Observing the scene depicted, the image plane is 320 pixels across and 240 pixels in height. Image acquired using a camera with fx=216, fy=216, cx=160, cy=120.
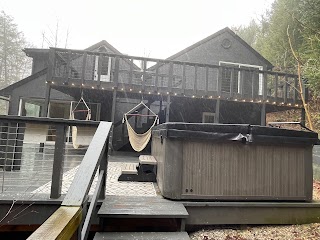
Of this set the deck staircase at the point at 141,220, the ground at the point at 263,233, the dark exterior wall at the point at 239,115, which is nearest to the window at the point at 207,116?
the dark exterior wall at the point at 239,115

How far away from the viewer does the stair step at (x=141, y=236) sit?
2.12m

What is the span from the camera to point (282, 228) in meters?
2.69

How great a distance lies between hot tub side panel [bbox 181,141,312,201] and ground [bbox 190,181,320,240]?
1.15 ft

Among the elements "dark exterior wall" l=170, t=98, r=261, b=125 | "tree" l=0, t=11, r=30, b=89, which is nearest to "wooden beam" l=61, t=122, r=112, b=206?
"dark exterior wall" l=170, t=98, r=261, b=125

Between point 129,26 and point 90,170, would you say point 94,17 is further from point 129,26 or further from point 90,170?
point 90,170

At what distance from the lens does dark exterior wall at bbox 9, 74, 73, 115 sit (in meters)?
9.74

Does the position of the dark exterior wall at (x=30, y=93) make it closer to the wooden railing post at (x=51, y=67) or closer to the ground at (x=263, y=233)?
the wooden railing post at (x=51, y=67)

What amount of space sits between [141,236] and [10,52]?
23937mm

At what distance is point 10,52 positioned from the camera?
66.4 ft

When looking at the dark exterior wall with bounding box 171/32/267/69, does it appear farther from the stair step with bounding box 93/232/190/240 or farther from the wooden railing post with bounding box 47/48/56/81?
the stair step with bounding box 93/232/190/240

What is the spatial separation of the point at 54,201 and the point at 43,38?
69.6 feet

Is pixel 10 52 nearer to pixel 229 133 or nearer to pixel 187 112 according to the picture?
pixel 187 112

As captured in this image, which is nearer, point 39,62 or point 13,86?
point 13,86

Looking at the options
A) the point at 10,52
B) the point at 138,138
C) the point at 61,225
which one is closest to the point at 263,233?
the point at 61,225
